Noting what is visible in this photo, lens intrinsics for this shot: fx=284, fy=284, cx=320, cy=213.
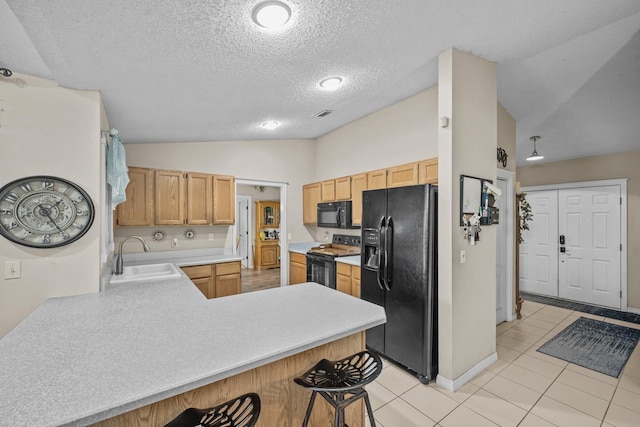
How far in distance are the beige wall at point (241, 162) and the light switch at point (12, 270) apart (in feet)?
6.09

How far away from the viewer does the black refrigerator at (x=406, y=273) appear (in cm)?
238

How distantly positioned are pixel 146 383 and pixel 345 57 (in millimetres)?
2199

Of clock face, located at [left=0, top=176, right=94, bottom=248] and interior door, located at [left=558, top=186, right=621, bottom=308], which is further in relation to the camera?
interior door, located at [left=558, top=186, right=621, bottom=308]

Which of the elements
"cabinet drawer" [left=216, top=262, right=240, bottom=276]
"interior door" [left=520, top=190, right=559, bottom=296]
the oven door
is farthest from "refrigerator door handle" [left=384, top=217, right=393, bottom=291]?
"interior door" [left=520, top=190, right=559, bottom=296]

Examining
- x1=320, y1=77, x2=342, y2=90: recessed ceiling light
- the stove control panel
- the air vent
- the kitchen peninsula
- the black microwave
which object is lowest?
the kitchen peninsula

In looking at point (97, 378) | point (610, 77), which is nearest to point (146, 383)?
point (97, 378)

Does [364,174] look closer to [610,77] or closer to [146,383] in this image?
[610,77]

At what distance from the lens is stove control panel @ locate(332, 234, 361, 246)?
432 cm

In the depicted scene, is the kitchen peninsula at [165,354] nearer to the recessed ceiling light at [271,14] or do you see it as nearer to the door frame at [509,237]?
the recessed ceiling light at [271,14]

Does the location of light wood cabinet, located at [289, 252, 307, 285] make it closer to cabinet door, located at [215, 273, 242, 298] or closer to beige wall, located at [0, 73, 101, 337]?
cabinet door, located at [215, 273, 242, 298]

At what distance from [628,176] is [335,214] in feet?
14.2

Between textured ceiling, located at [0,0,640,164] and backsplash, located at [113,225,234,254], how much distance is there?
3.83 feet

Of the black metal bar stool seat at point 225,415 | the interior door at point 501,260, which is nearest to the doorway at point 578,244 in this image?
the interior door at point 501,260

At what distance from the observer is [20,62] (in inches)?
66.2
